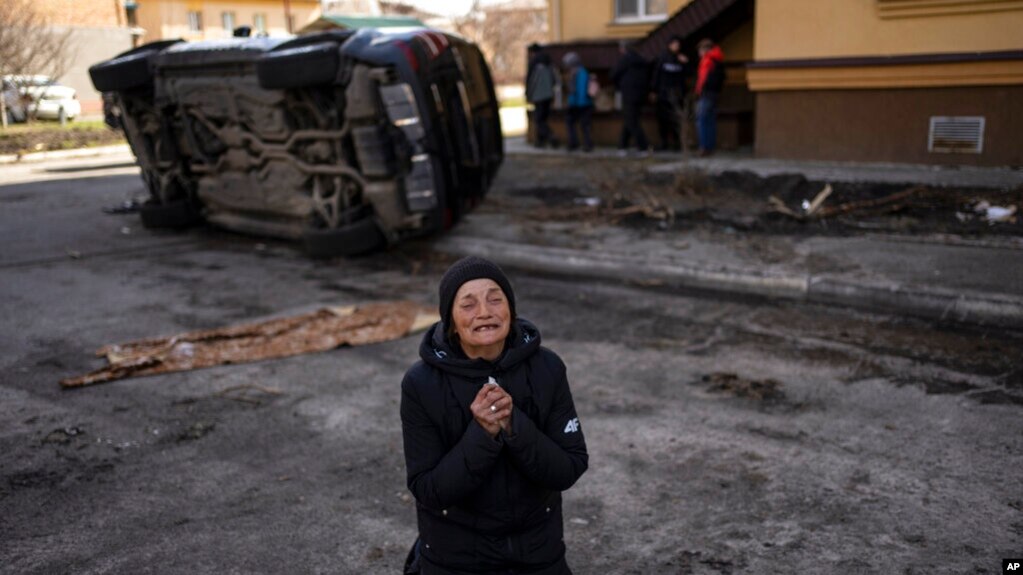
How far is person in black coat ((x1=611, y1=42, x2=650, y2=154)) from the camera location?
15328mm

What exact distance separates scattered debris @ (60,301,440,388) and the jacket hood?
4128 millimetres

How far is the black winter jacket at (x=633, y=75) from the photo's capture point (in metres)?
15.3

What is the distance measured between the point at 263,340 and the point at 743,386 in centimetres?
338

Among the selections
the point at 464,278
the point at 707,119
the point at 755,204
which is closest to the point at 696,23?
the point at 707,119

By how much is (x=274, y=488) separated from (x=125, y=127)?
828 cm

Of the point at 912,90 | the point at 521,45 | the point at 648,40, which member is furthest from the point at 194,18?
the point at 912,90

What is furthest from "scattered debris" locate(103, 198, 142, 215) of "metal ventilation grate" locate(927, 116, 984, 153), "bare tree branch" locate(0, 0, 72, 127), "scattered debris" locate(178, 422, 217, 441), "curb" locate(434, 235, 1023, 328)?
"bare tree branch" locate(0, 0, 72, 127)

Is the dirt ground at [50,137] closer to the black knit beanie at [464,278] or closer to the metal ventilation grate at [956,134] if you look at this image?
the metal ventilation grate at [956,134]

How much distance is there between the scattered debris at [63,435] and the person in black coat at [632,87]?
11.8 m

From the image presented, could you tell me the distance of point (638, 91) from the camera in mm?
15414

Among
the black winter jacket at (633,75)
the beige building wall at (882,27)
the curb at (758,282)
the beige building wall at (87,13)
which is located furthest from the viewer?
the beige building wall at (87,13)

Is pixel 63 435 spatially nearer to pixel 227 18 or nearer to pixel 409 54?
pixel 409 54

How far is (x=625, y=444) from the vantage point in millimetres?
4832

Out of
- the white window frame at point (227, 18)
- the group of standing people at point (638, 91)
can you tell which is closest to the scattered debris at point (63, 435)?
the group of standing people at point (638, 91)
